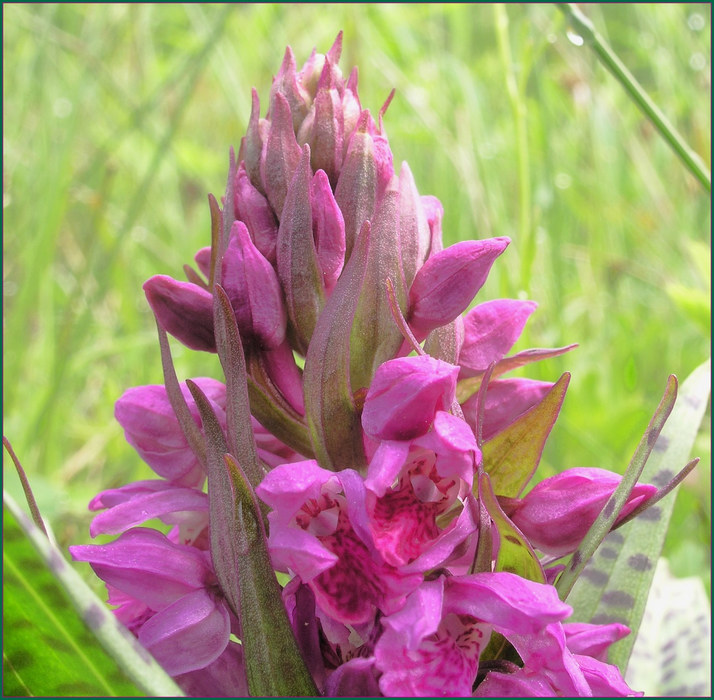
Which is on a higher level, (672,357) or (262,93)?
(262,93)

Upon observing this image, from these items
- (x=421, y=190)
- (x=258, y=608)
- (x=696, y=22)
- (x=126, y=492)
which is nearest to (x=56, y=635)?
(x=258, y=608)

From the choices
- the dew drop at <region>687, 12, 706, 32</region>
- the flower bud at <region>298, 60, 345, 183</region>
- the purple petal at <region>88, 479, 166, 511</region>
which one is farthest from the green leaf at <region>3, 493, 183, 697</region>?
the dew drop at <region>687, 12, 706, 32</region>

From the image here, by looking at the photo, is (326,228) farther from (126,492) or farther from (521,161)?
(521,161)

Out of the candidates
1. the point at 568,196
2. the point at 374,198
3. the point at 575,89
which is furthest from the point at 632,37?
the point at 374,198

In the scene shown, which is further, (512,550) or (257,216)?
(257,216)

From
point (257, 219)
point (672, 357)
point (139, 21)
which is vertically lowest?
point (672, 357)

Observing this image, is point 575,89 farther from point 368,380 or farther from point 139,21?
point 368,380
